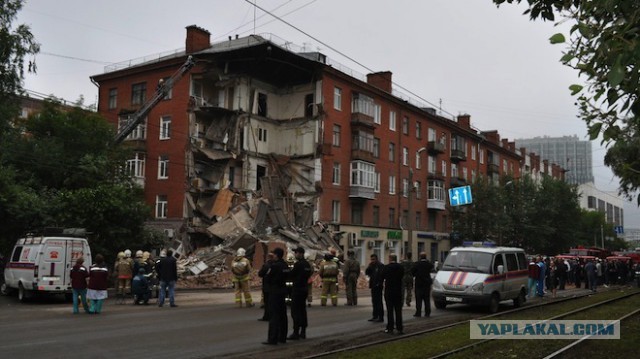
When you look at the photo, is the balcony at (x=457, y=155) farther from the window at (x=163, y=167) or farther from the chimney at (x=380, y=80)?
the window at (x=163, y=167)

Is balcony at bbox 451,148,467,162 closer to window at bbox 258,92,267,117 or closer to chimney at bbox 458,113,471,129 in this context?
chimney at bbox 458,113,471,129

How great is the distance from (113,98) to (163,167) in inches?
353

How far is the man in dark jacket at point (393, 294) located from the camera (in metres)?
12.8

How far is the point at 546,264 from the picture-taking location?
90.3 feet

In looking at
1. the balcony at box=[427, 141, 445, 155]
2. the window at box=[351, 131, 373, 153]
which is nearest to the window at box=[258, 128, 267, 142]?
the window at box=[351, 131, 373, 153]

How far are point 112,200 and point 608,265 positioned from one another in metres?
28.9

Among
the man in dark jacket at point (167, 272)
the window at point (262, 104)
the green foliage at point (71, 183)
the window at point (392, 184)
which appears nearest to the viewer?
the man in dark jacket at point (167, 272)

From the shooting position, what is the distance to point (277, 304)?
35.8 ft

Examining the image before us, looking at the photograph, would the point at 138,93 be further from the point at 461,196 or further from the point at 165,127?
the point at 461,196

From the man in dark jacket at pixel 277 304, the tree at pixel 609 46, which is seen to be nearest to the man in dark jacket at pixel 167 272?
the man in dark jacket at pixel 277 304

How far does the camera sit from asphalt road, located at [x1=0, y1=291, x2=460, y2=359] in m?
10.2

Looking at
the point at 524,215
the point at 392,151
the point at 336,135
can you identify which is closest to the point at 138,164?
the point at 336,135

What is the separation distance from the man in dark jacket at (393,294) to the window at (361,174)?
3441 centimetres

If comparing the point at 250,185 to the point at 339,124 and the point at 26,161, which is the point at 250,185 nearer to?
the point at 339,124
